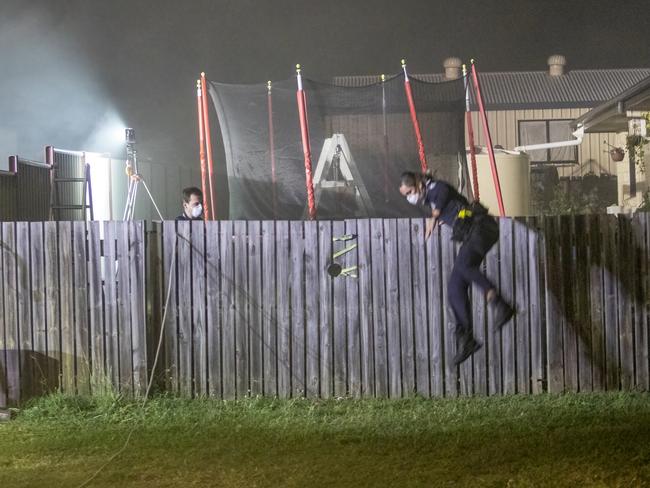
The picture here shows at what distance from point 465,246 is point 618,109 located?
33.8 ft

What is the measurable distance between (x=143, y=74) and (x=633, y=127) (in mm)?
18314

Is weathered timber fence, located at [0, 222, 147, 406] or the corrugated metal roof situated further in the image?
the corrugated metal roof

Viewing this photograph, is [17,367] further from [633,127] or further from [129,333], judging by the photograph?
[633,127]

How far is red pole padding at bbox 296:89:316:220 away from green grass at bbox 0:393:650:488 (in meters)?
2.44

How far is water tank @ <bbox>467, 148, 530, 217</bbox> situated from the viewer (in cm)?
1744

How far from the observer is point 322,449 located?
747 centimetres

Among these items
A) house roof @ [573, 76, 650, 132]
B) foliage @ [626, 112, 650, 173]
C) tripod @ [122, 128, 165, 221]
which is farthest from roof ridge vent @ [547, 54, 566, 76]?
tripod @ [122, 128, 165, 221]

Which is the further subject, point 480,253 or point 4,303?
point 4,303

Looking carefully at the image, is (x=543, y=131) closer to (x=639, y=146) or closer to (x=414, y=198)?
(x=639, y=146)

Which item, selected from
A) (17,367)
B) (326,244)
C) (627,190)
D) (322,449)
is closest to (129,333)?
(17,367)

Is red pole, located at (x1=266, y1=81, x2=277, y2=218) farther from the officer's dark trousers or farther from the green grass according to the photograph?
the officer's dark trousers

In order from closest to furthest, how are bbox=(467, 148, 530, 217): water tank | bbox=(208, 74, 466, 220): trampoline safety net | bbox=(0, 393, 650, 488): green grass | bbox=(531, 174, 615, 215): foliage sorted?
1. bbox=(0, 393, 650, 488): green grass
2. bbox=(208, 74, 466, 220): trampoline safety net
3. bbox=(467, 148, 530, 217): water tank
4. bbox=(531, 174, 615, 215): foliage

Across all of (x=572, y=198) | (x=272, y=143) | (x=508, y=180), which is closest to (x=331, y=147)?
(x=272, y=143)

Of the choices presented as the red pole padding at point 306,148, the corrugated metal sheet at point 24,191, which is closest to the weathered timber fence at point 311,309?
the red pole padding at point 306,148
